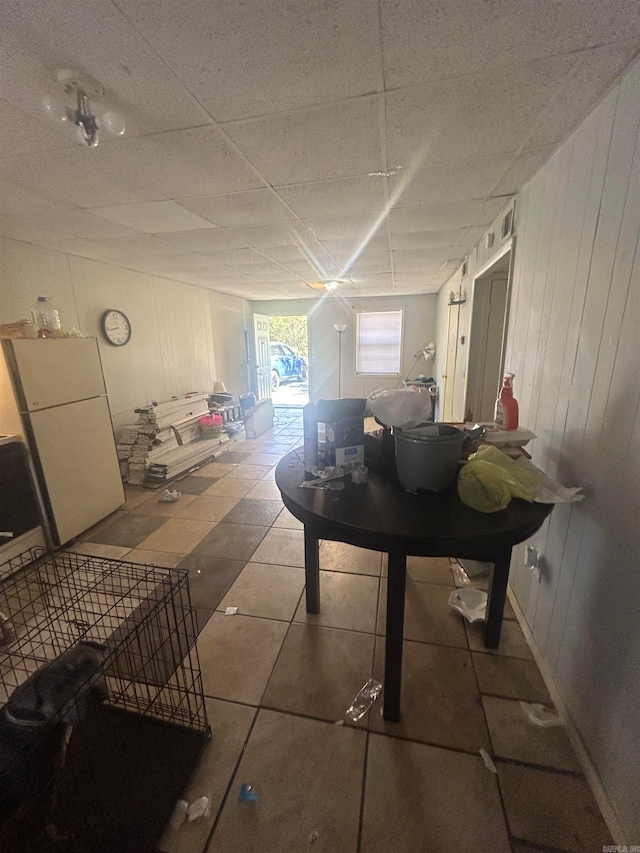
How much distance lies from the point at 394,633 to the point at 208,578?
1.35m

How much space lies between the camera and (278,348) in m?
10.7

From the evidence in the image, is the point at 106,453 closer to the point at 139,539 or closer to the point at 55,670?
the point at 139,539

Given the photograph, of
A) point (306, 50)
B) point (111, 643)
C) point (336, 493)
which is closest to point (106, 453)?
point (111, 643)

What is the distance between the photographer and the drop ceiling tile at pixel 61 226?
7.30 feet

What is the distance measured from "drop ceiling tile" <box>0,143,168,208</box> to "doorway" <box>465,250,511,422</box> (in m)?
2.56

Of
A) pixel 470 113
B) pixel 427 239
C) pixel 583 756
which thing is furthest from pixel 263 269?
pixel 583 756

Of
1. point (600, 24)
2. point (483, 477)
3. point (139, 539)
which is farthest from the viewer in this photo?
point (139, 539)

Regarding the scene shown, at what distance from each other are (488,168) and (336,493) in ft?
5.83

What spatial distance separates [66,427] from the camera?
2480mm

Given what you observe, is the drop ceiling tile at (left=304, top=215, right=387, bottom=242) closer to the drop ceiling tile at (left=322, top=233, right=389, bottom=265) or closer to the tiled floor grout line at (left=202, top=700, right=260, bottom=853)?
the drop ceiling tile at (left=322, top=233, right=389, bottom=265)

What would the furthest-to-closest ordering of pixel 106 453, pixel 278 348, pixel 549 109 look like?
pixel 278 348 → pixel 106 453 → pixel 549 109

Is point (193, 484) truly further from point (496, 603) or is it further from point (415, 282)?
point (415, 282)

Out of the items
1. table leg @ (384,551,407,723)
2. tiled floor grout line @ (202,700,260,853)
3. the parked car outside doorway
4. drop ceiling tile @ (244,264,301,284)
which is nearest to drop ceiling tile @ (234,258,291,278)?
drop ceiling tile @ (244,264,301,284)

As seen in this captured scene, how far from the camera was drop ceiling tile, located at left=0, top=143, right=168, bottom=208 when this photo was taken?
1.53m
